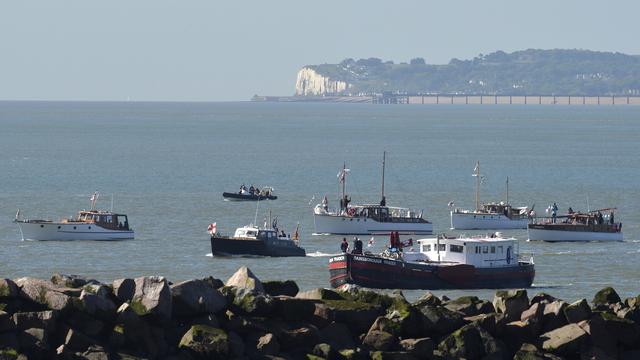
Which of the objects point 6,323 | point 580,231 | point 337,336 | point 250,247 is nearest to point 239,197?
point 580,231

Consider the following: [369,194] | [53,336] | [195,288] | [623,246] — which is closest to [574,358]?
[195,288]

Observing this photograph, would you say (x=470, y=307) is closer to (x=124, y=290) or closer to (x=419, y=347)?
(x=419, y=347)

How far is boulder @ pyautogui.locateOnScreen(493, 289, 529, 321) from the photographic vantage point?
39.4m

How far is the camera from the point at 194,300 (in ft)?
123

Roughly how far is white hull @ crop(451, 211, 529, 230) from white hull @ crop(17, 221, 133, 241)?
2031 centimetres

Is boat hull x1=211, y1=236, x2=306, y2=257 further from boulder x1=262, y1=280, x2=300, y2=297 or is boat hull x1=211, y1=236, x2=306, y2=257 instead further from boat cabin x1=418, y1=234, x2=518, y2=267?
boulder x1=262, y1=280, x2=300, y2=297

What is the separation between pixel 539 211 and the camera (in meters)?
110

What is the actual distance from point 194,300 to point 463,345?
19.0 ft

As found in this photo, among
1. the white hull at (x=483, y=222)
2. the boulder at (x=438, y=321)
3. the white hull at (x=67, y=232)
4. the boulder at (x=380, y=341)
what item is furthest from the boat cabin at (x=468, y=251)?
the white hull at (x=483, y=222)

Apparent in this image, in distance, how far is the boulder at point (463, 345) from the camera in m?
37.7

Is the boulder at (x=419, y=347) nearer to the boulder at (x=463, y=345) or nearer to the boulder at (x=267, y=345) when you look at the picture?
the boulder at (x=463, y=345)

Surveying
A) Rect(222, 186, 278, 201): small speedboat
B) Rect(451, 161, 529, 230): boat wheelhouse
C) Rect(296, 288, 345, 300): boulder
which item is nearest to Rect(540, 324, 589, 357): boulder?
Rect(296, 288, 345, 300): boulder

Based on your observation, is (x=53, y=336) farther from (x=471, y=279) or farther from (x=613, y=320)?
(x=471, y=279)

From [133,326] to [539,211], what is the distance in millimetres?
75922
